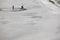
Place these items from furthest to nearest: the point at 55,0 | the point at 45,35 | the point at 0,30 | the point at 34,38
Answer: the point at 55,0
the point at 0,30
the point at 45,35
the point at 34,38

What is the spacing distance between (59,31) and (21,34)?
2.38 meters

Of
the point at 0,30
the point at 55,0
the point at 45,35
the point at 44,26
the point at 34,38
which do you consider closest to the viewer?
the point at 34,38

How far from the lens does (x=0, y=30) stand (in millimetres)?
9023

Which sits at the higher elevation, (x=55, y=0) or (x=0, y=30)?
(x=55, y=0)

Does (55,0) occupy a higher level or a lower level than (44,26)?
higher

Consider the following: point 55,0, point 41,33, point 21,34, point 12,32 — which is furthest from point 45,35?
point 55,0

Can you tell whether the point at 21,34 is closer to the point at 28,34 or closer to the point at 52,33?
the point at 28,34

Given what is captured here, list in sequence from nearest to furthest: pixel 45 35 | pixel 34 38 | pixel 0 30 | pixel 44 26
→ pixel 34 38 < pixel 45 35 < pixel 0 30 < pixel 44 26

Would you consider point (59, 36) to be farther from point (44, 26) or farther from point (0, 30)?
point (0, 30)

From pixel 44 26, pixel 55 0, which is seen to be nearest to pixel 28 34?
pixel 44 26

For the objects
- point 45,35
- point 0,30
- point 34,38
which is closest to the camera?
point 34,38

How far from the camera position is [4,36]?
311 inches

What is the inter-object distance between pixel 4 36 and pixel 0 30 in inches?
48.6

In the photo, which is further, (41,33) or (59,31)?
(59,31)
